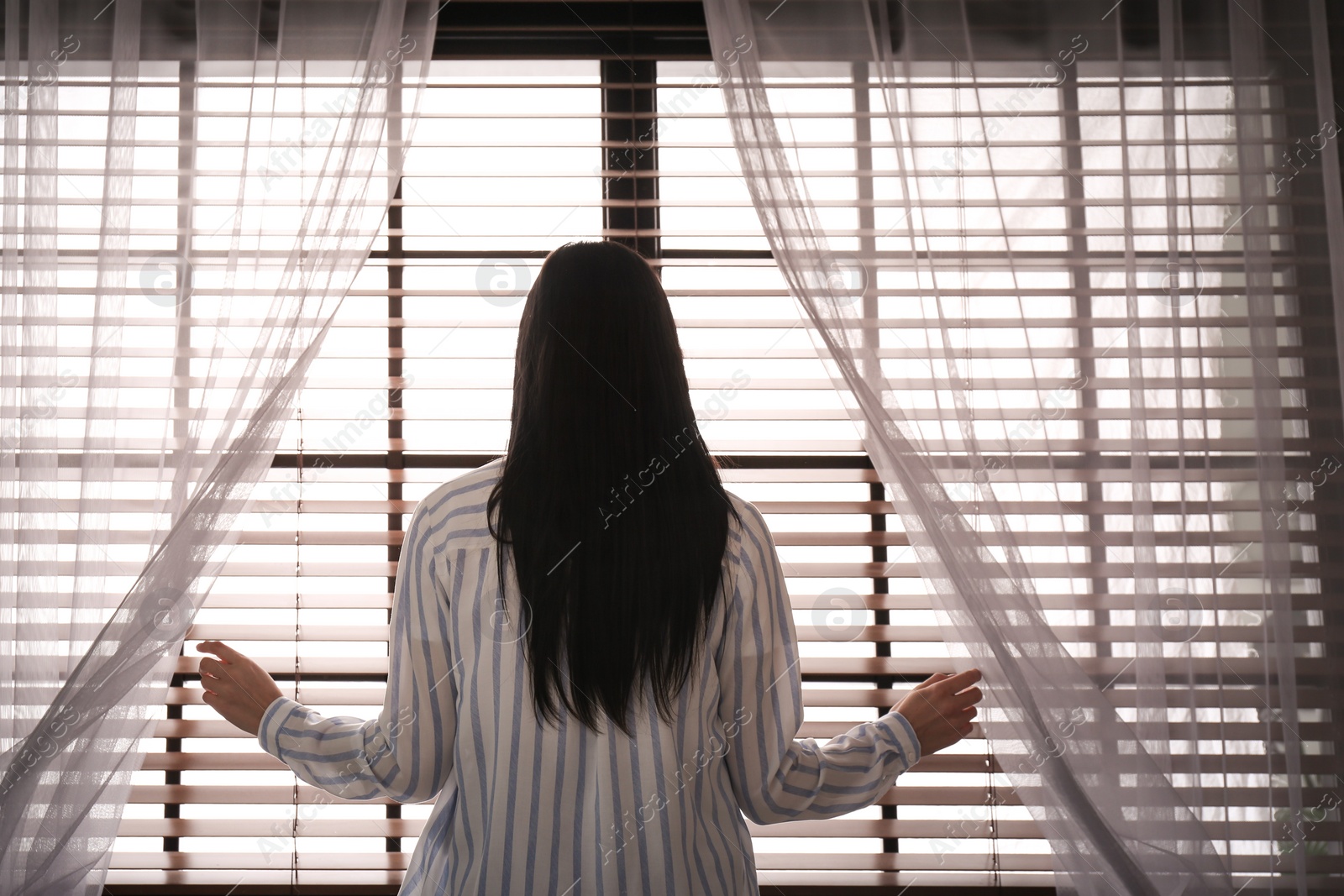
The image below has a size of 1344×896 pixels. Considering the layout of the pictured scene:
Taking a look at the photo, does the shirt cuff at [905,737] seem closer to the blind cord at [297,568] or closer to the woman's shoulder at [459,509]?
the woman's shoulder at [459,509]

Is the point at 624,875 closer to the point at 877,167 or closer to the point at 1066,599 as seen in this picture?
the point at 1066,599

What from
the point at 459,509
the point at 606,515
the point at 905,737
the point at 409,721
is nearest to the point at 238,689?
the point at 409,721

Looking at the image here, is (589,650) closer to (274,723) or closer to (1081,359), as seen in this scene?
(274,723)

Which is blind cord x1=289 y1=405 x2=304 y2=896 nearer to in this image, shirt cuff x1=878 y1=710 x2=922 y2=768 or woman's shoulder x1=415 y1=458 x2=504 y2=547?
woman's shoulder x1=415 y1=458 x2=504 y2=547

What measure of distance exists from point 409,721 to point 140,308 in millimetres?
854

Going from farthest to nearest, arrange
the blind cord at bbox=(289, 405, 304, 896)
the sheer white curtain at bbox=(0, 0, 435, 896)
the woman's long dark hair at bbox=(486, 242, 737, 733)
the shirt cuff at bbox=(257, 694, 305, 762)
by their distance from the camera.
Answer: the blind cord at bbox=(289, 405, 304, 896), the sheer white curtain at bbox=(0, 0, 435, 896), the shirt cuff at bbox=(257, 694, 305, 762), the woman's long dark hair at bbox=(486, 242, 737, 733)

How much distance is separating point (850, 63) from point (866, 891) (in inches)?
54.8

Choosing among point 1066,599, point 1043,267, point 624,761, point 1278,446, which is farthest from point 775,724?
point 1278,446

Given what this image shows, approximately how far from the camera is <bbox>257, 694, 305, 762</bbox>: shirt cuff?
981 mm

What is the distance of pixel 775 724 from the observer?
0.95 meters

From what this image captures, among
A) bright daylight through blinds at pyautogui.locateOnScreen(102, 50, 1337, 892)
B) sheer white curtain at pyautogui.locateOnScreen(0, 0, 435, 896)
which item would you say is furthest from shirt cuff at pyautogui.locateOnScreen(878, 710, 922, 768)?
sheer white curtain at pyautogui.locateOnScreen(0, 0, 435, 896)

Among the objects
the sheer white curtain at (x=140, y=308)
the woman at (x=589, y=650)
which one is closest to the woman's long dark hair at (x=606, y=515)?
the woman at (x=589, y=650)

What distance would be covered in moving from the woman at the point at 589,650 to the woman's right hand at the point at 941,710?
0.17 m

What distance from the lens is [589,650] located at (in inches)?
34.3
